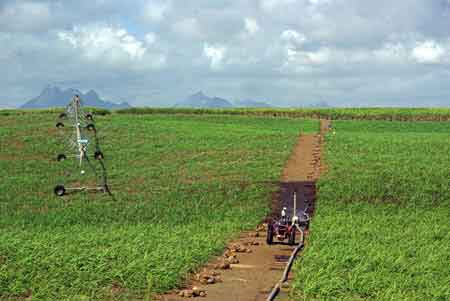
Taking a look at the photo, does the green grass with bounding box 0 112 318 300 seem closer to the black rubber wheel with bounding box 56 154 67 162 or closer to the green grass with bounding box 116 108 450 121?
the black rubber wheel with bounding box 56 154 67 162

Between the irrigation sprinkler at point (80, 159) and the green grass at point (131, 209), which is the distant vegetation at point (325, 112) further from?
the irrigation sprinkler at point (80, 159)

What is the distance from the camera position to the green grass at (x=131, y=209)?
13.2 m

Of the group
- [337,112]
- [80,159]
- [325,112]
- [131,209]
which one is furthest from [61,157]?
[337,112]

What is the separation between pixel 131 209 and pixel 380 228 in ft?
35.0

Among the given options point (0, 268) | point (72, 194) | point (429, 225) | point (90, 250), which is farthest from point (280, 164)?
point (0, 268)

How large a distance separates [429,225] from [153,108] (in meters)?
73.4

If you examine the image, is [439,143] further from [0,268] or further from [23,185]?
[0,268]

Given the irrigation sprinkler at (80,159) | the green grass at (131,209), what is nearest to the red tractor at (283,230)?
the green grass at (131,209)

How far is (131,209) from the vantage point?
2503 centimetres

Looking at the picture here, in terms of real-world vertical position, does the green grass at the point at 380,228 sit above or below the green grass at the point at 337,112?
below

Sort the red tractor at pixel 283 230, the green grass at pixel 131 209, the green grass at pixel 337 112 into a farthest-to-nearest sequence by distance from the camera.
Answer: the green grass at pixel 337 112 → the red tractor at pixel 283 230 → the green grass at pixel 131 209

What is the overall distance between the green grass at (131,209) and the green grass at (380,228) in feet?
10.3

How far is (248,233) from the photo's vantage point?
2086 cm

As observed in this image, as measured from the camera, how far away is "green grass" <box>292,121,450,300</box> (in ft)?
41.1
